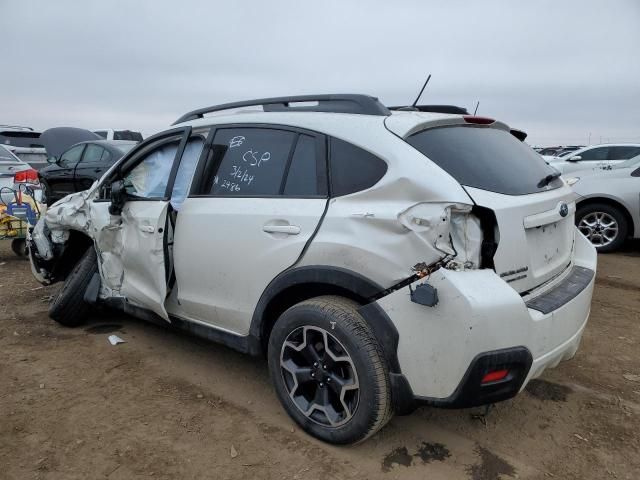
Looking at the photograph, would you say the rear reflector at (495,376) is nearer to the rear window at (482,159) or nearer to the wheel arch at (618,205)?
the rear window at (482,159)

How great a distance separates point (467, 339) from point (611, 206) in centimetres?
611

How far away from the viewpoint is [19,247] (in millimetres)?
7066

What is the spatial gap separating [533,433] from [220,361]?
213cm

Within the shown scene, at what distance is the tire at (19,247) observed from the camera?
700 cm

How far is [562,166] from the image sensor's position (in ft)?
41.3

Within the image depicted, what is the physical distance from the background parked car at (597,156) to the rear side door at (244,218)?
449 inches

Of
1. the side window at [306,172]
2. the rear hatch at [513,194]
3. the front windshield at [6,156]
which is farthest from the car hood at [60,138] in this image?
the rear hatch at [513,194]

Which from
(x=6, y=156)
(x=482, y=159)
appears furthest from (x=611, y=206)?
(x=6, y=156)

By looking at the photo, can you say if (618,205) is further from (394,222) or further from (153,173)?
(153,173)

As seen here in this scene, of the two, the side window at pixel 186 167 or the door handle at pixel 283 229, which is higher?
the side window at pixel 186 167

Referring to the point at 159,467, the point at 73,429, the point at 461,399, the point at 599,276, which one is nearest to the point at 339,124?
the point at 461,399

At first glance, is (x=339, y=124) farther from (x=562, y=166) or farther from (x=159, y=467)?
(x=562, y=166)

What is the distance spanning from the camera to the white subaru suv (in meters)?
2.17

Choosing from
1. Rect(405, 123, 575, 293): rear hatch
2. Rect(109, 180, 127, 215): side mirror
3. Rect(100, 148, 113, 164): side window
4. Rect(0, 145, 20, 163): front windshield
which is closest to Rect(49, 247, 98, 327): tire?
Rect(109, 180, 127, 215): side mirror
